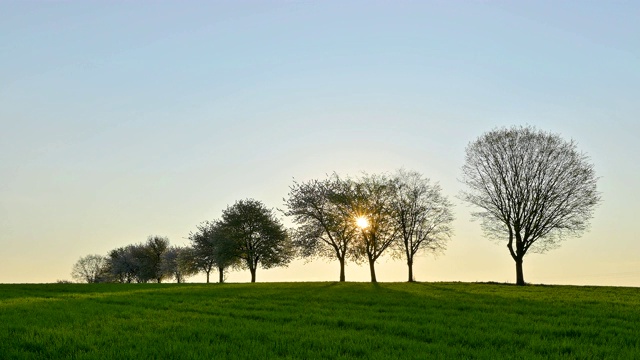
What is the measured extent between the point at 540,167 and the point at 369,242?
23473mm

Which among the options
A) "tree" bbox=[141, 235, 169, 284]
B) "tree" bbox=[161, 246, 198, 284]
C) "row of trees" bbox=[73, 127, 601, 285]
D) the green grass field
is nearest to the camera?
the green grass field

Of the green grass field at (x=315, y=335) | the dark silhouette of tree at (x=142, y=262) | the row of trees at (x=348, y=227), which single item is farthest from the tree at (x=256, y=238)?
the green grass field at (x=315, y=335)

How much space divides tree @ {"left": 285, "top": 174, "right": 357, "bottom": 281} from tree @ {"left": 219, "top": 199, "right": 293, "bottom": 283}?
13.1m

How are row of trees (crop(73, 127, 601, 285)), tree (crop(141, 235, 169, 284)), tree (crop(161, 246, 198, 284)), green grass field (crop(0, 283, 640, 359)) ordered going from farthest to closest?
tree (crop(141, 235, 169, 284)), tree (crop(161, 246, 198, 284)), row of trees (crop(73, 127, 601, 285)), green grass field (crop(0, 283, 640, 359))


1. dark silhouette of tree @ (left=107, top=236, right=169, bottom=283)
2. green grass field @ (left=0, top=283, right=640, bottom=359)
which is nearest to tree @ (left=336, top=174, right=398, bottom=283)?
green grass field @ (left=0, top=283, right=640, bottom=359)

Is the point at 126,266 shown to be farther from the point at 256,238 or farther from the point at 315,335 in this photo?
the point at 315,335

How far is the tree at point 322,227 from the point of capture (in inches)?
2867

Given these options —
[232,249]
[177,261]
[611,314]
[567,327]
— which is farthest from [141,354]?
[177,261]

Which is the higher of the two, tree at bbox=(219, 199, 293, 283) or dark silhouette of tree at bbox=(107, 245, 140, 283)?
tree at bbox=(219, 199, 293, 283)

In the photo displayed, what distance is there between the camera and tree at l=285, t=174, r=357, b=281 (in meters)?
72.8

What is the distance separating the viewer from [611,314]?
2339 cm

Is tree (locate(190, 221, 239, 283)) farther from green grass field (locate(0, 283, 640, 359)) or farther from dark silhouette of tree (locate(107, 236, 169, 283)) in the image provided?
green grass field (locate(0, 283, 640, 359))

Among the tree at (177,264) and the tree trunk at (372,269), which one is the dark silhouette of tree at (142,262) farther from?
the tree trunk at (372,269)

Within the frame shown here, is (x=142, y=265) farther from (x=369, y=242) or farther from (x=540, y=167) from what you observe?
(x=540, y=167)
